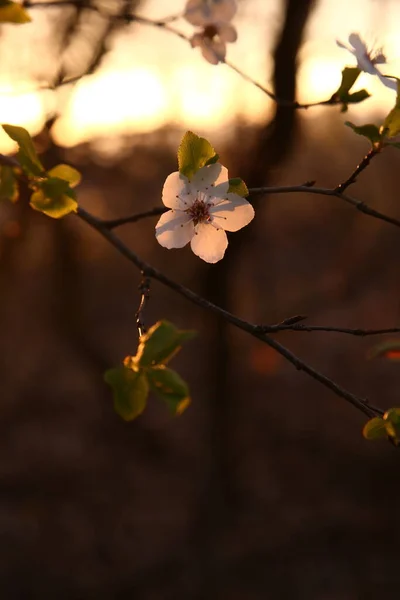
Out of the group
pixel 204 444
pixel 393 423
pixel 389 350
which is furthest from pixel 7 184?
pixel 204 444

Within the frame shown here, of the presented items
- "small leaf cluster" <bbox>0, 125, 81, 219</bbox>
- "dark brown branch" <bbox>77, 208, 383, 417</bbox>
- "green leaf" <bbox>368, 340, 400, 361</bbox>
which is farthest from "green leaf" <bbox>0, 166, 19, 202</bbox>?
"green leaf" <bbox>368, 340, 400, 361</bbox>

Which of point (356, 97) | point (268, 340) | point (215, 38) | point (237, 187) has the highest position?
point (215, 38)

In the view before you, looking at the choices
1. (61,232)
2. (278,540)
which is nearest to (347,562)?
(278,540)

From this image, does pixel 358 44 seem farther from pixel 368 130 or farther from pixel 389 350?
pixel 389 350

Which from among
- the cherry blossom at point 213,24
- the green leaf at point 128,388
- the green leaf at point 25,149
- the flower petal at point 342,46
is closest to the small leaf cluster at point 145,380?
the green leaf at point 128,388

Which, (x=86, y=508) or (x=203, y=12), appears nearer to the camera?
(x=203, y=12)

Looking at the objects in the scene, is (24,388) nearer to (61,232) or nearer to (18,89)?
(61,232)

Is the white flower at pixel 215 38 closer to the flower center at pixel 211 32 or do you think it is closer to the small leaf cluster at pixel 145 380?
the flower center at pixel 211 32
